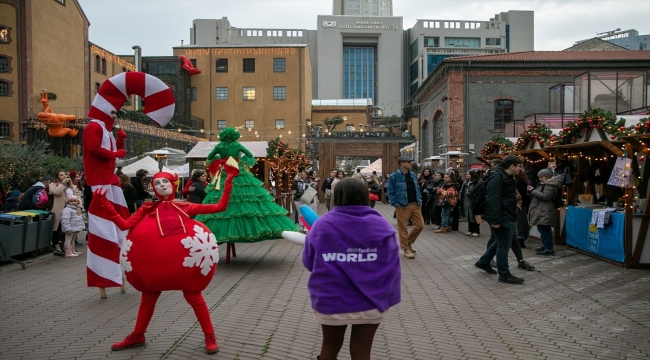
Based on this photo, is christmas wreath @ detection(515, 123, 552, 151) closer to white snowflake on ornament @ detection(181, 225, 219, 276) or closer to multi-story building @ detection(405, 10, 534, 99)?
white snowflake on ornament @ detection(181, 225, 219, 276)

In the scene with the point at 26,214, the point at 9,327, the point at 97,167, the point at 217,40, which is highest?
the point at 217,40

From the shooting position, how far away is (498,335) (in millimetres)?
5742

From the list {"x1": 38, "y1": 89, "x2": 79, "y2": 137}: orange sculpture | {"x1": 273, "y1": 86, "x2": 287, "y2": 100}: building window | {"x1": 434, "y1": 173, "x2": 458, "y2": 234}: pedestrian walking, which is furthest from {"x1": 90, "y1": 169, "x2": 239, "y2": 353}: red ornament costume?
{"x1": 273, "y1": 86, "x2": 287, "y2": 100}: building window

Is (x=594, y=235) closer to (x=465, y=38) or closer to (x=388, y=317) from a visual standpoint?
(x=388, y=317)

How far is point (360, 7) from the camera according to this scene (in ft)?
464

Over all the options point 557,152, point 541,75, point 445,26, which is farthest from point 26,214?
point 445,26

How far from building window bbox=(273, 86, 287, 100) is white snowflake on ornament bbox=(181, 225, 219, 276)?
2003 inches

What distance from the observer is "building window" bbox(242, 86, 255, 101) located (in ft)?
181

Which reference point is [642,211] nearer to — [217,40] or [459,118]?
[459,118]

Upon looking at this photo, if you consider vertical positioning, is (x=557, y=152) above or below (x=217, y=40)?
below

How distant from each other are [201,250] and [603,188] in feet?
39.1

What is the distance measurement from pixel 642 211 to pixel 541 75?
26853mm

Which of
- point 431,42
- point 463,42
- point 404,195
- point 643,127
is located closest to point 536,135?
point 643,127

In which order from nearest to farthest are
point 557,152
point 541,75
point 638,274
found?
point 638,274 < point 557,152 < point 541,75
